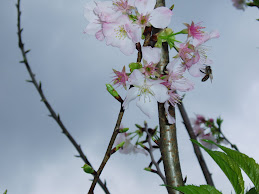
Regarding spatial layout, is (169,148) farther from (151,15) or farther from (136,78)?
(151,15)

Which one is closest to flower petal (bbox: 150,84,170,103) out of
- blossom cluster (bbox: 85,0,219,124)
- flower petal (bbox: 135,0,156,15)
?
blossom cluster (bbox: 85,0,219,124)

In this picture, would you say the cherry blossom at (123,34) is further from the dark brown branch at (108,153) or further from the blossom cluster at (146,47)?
the dark brown branch at (108,153)

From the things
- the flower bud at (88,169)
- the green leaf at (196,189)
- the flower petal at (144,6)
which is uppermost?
the flower petal at (144,6)

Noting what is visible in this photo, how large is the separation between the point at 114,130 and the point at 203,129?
274cm

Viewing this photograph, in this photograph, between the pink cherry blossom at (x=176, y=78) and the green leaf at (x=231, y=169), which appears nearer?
the green leaf at (x=231, y=169)

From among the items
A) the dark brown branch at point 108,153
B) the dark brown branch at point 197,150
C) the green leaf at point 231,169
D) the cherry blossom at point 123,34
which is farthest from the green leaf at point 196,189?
the dark brown branch at point 197,150

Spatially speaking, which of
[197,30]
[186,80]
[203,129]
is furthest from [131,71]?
[203,129]

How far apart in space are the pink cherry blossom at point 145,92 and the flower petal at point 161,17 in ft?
0.58

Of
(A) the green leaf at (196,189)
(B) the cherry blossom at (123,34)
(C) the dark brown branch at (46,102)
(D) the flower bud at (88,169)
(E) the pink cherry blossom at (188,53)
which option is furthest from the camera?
(C) the dark brown branch at (46,102)

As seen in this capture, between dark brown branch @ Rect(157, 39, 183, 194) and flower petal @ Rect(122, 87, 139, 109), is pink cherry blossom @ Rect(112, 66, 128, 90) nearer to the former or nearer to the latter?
flower petal @ Rect(122, 87, 139, 109)

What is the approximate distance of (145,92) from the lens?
3.56 ft

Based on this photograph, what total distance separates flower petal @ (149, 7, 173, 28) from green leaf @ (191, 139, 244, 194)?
0.43 metres

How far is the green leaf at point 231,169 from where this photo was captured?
0.88 metres

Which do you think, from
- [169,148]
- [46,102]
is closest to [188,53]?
[169,148]
